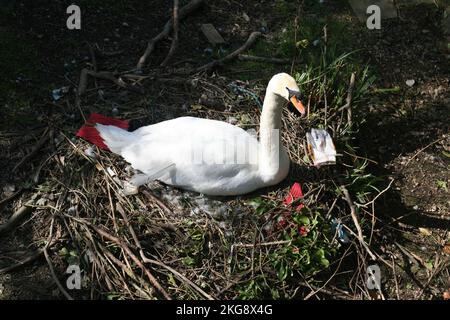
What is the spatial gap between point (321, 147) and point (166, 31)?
191cm

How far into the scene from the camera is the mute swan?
4242 mm

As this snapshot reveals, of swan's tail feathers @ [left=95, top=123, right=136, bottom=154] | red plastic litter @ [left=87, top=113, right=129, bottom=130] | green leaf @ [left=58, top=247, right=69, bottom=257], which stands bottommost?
green leaf @ [left=58, top=247, right=69, bottom=257]

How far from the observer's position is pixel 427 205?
481 centimetres

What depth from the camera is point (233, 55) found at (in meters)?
5.49

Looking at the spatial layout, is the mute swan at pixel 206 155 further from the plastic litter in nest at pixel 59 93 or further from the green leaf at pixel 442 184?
the green leaf at pixel 442 184

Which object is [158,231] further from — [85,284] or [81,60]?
[81,60]

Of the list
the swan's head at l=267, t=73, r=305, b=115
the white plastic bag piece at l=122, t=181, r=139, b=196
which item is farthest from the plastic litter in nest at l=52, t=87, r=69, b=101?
the swan's head at l=267, t=73, r=305, b=115

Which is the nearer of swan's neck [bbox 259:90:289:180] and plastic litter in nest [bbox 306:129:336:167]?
swan's neck [bbox 259:90:289:180]

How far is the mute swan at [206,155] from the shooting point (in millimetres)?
4242

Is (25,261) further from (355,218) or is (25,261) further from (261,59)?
(261,59)

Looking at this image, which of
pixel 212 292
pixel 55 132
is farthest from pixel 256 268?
pixel 55 132

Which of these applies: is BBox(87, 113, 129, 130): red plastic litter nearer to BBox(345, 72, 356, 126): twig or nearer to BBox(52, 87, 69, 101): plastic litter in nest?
BBox(52, 87, 69, 101): plastic litter in nest

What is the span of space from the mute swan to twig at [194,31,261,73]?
36.7 inches
